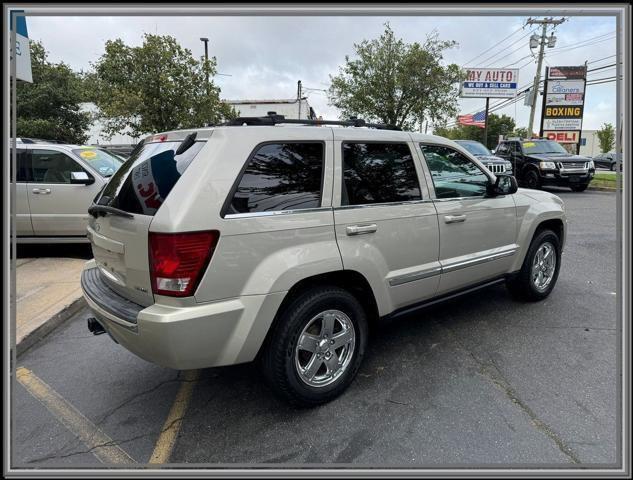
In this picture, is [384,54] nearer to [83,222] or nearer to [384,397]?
[83,222]

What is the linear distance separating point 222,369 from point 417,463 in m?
1.70

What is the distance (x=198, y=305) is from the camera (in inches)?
89.2

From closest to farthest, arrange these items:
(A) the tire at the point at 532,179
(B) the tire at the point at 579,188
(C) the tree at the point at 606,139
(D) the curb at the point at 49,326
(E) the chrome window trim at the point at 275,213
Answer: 1. (E) the chrome window trim at the point at 275,213
2. (D) the curb at the point at 49,326
3. (A) the tire at the point at 532,179
4. (B) the tire at the point at 579,188
5. (C) the tree at the point at 606,139

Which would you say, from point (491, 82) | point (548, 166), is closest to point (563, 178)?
point (548, 166)

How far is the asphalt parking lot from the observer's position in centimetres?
238

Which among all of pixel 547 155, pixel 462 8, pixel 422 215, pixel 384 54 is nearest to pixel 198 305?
pixel 422 215

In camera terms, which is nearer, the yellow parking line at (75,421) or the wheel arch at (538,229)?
the yellow parking line at (75,421)

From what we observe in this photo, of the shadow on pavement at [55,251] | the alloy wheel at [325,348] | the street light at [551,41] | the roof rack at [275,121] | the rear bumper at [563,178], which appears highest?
the street light at [551,41]

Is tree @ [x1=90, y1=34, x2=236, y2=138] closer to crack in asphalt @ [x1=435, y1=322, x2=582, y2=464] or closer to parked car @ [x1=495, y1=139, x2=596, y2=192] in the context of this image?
parked car @ [x1=495, y1=139, x2=596, y2=192]

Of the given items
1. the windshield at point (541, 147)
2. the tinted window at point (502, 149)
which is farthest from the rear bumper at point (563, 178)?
the tinted window at point (502, 149)

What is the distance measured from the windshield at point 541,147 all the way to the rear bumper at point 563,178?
1.44 metres

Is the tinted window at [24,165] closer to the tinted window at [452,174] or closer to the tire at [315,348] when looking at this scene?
the tire at [315,348]

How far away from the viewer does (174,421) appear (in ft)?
8.80

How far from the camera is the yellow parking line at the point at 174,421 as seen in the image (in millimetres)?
2391
